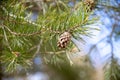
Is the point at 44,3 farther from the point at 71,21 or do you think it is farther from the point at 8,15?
the point at 71,21

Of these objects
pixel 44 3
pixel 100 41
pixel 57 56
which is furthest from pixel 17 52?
pixel 100 41

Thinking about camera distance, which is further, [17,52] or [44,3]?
[44,3]

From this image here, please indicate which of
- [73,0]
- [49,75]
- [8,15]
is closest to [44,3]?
[73,0]

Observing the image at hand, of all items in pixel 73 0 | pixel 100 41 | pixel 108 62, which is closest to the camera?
pixel 73 0

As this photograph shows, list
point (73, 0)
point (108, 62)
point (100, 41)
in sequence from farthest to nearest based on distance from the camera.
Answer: point (100, 41) → point (108, 62) → point (73, 0)

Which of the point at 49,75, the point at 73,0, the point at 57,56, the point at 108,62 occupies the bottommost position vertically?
the point at 49,75

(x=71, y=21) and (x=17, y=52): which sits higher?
(x=71, y=21)

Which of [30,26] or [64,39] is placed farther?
[30,26]

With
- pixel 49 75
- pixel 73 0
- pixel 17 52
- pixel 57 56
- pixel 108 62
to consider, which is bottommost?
pixel 49 75

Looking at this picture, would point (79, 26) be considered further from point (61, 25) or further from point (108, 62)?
point (108, 62)
